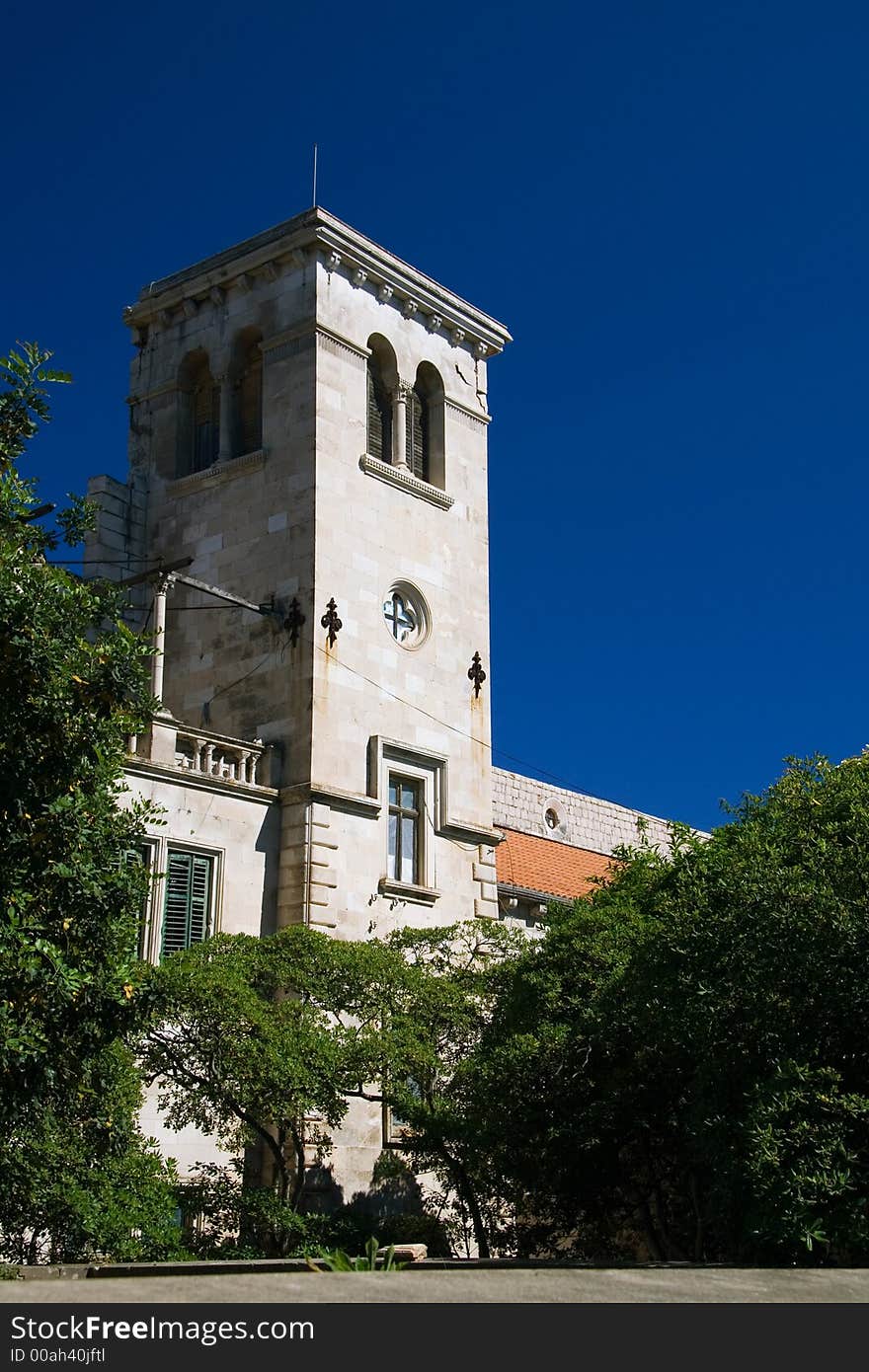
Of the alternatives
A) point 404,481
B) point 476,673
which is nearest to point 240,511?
point 404,481

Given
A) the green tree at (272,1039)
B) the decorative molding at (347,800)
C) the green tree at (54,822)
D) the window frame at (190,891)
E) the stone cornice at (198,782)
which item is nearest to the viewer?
the green tree at (54,822)

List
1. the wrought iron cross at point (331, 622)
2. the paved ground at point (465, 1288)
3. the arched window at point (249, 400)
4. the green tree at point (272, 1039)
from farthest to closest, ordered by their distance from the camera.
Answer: the arched window at point (249, 400) → the wrought iron cross at point (331, 622) → the green tree at point (272, 1039) → the paved ground at point (465, 1288)

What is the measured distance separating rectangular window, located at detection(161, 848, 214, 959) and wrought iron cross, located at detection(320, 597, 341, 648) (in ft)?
15.5

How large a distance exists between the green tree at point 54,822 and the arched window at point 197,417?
657 inches

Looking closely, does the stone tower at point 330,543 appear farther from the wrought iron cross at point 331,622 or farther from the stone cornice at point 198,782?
the stone cornice at point 198,782

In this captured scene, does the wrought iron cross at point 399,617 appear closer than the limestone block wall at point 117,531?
Yes

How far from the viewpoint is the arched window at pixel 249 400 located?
2927cm

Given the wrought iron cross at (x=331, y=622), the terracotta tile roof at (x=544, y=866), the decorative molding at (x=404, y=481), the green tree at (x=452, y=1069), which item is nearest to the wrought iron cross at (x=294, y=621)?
the wrought iron cross at (x=331, y=622)

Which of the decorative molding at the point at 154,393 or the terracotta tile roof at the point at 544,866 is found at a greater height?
the decorative molding at the point at 154,393

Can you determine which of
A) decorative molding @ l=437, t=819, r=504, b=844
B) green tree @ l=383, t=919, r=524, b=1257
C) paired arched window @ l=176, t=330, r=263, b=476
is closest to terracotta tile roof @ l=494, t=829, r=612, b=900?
decorative molding @ l=437, t=819, r=504, b=844

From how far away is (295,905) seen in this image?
976 inches

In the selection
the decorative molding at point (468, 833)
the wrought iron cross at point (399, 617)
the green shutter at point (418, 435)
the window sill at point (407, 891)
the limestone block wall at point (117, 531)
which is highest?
the green shutter at point (418, 435)
